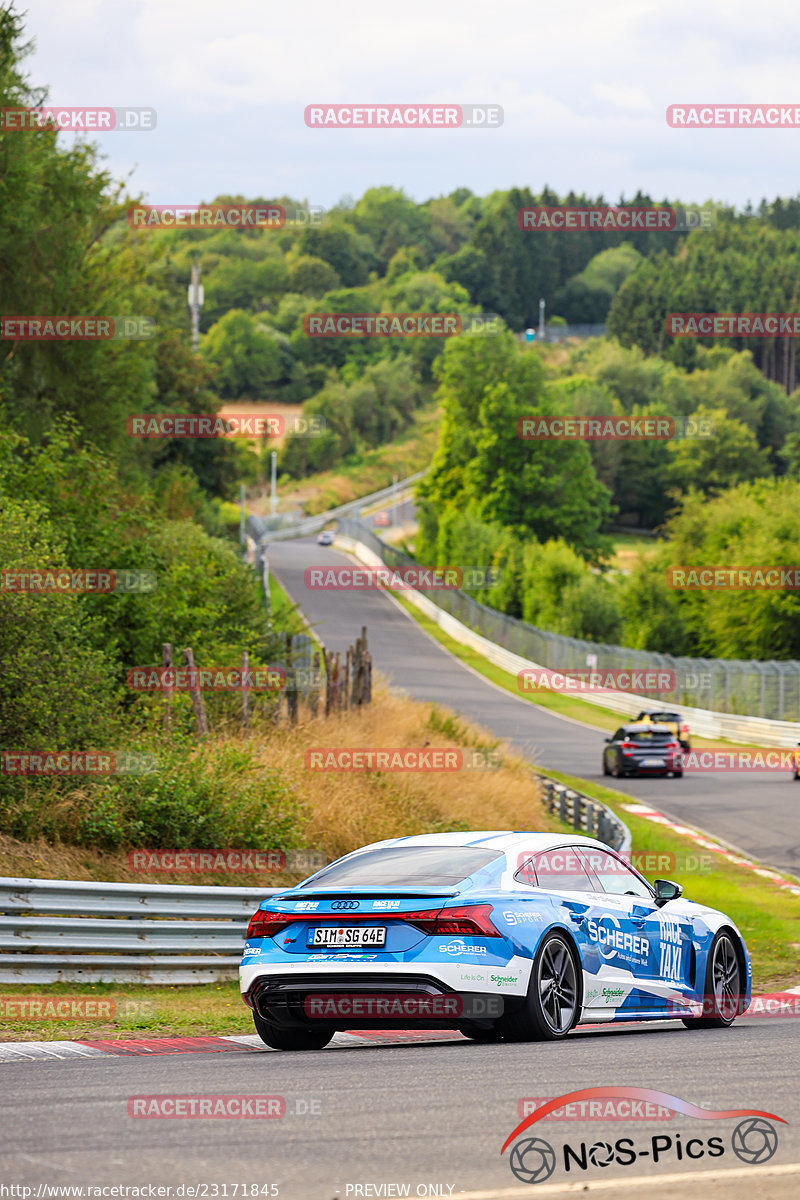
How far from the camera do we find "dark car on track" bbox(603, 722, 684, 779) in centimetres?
Result: 3412

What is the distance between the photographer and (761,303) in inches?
6801

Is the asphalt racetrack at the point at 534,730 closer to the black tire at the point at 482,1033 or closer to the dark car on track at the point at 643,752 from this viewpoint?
the dark car on track at the point at 643,752

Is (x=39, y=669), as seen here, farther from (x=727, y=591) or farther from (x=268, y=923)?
(x=727, y=591)

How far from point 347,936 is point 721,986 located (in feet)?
11.2

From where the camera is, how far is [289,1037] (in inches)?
336

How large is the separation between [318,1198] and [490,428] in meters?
100

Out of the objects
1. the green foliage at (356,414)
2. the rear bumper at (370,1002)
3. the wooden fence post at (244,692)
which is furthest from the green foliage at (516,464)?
the rear bumper at (370,1002)

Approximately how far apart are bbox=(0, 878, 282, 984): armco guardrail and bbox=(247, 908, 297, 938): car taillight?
3.06 metres

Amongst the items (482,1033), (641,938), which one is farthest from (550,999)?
(641,938)

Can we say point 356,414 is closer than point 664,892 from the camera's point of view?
No

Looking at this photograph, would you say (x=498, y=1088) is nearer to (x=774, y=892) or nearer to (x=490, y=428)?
(x=774, y=892)

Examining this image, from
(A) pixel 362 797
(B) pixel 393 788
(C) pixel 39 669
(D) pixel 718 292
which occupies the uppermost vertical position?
(D) pixel 718 292


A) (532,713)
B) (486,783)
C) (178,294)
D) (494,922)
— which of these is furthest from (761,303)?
(494,922)

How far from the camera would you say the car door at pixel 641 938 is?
913 cm
